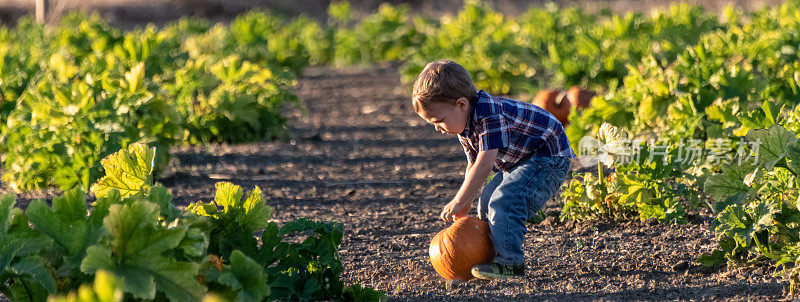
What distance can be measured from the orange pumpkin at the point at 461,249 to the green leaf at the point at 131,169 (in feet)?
4.12

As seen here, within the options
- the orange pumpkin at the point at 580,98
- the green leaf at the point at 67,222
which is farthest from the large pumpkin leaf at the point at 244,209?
the orange pumpkin at the point at 580,98

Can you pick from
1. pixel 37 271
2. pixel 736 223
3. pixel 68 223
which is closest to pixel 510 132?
pixel 736 223

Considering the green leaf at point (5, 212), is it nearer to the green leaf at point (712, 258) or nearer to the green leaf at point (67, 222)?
the green leaf at point (67, 222)

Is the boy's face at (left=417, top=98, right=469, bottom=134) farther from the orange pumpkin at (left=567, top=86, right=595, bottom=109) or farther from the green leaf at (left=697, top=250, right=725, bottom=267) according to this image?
the orange pumpkin at (left=567, top=86, right=595, bottom=109)

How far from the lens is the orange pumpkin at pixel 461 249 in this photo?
3.95 meters

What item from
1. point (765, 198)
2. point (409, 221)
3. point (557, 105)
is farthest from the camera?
point (557, 105)

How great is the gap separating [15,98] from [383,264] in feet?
11.9

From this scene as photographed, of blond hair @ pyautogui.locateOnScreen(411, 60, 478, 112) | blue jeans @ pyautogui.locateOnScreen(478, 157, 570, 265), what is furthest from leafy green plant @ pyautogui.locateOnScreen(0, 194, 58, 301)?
blue jeans @ pyautogui.locateOnScreen(478, 157, 570, 265)

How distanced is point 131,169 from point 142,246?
0.69 metres

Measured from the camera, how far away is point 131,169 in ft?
11.4

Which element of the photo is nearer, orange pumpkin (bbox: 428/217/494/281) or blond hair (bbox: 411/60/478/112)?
blond hair (bbox: 411/60/478/112)

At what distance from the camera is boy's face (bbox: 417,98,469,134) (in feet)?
12.4

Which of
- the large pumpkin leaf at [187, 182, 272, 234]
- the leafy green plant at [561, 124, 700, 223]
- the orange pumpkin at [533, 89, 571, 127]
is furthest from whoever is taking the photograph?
the orange pumpkin at [533, 89, 571, 127]

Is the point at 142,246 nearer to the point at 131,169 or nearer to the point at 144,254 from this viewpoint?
the point at 144,254
